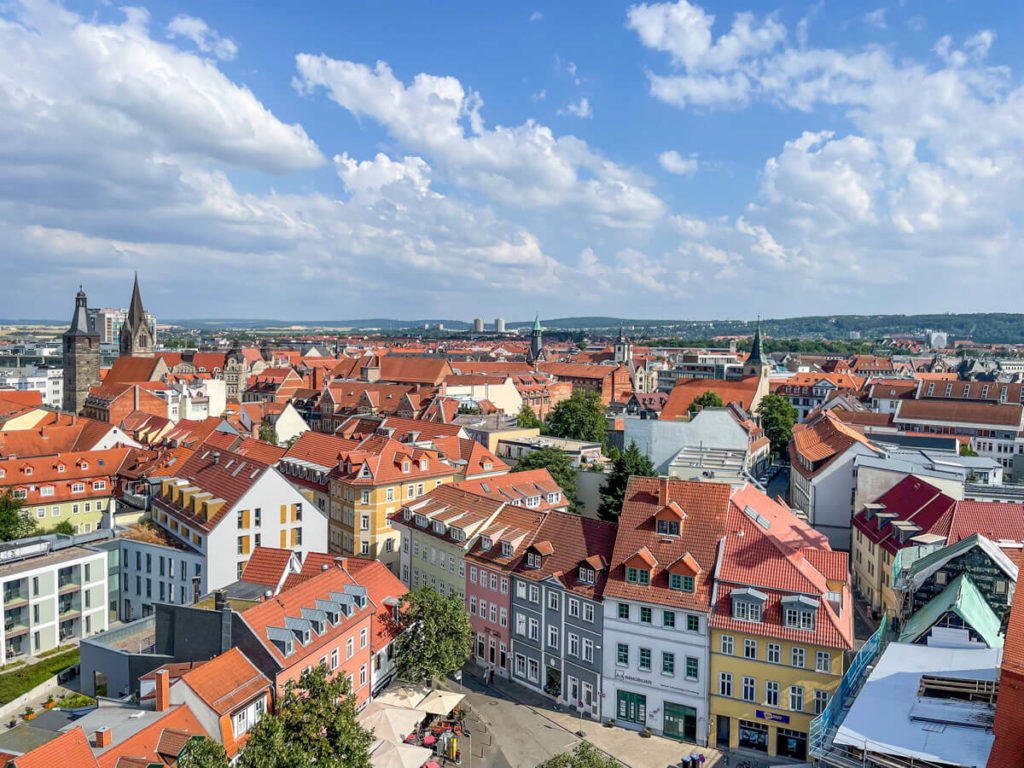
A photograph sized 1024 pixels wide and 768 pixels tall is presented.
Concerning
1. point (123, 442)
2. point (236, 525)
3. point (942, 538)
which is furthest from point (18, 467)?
point (942, 538)

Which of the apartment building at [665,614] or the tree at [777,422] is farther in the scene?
the tree at [777,422]

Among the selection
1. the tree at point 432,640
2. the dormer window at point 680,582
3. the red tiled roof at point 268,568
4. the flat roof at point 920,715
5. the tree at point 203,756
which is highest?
the flat roof at point 920,715

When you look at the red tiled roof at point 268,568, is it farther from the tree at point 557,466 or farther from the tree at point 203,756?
the tree at point 557,466

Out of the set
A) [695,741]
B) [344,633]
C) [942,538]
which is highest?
[942,538]

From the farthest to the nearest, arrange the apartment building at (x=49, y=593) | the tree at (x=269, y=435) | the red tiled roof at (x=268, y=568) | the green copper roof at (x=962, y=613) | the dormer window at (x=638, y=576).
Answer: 1. the tree at (x=269, y=435)
2. the apartment building at (x=49, y=593)
3. the red tiled roof at (x=268, y=568)
4. the dormer window at (x=638, y=576)
5. the green copper roof at (x=962, y=613)

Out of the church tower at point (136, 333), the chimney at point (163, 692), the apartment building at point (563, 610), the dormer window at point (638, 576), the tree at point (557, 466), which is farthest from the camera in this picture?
the church tower at point (136, 333)

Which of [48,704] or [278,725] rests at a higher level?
[278,725]

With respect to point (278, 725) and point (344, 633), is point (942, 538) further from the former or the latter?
point (278, 725)

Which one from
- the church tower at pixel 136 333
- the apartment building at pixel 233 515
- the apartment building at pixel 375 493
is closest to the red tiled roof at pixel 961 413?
the apartment building at pixel 375 493

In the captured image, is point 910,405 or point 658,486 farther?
point 910,405
